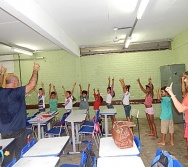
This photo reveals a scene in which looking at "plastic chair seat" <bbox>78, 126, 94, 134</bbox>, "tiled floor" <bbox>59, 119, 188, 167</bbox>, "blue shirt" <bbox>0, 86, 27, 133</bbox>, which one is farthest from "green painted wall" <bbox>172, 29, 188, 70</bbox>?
"blue shirt" <bbox>0, 86, 27, 133</bbox>

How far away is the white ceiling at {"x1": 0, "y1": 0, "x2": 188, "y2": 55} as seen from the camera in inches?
136

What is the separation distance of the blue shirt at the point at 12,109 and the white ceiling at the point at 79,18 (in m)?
1.10

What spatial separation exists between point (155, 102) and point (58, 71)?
4120 mm

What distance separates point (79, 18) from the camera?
15.1 feet

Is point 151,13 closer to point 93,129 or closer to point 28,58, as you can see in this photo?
point 93,129

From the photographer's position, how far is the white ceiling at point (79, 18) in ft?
11.3

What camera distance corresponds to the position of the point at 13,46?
22.5 feet

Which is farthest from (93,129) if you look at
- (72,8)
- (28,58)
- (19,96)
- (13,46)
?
(28,58)

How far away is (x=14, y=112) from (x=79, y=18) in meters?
2.49

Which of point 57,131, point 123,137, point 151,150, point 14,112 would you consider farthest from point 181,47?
point 14,112

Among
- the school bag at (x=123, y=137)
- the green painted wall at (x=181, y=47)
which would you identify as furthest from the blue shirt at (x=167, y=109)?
the green painted wall at (x=181, y=47)

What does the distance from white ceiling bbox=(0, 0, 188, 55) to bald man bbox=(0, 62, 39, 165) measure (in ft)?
3.12

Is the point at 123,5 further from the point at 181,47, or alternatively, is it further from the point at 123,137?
the point at 181,47

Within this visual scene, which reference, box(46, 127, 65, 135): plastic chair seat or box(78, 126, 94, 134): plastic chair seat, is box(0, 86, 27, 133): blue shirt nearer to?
Answer: box(46, 127, 65, 135): plastic chair seat
